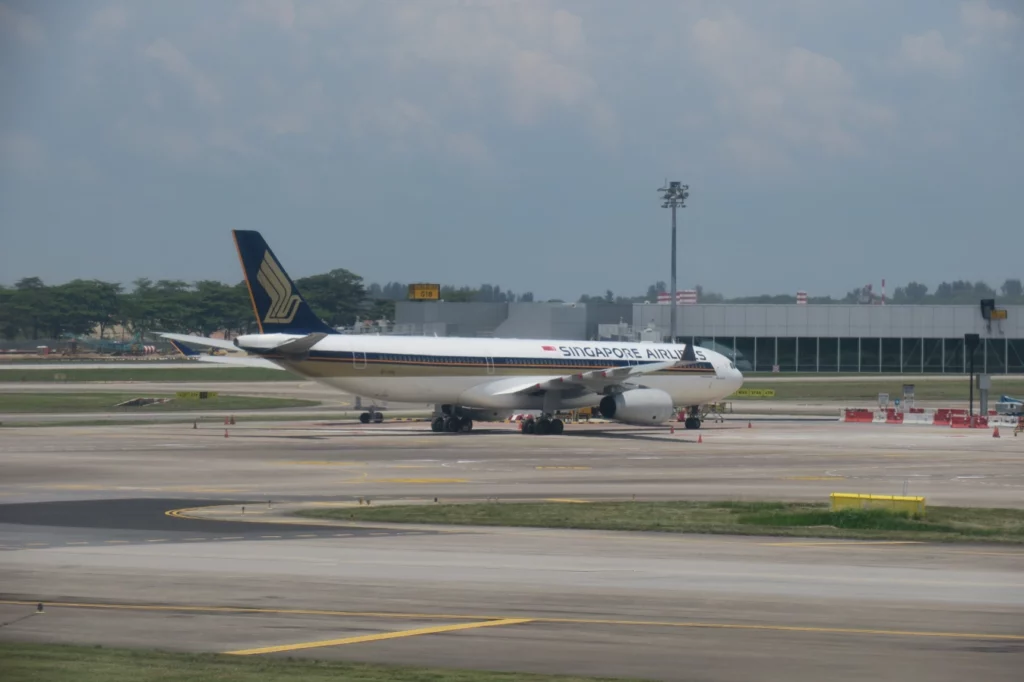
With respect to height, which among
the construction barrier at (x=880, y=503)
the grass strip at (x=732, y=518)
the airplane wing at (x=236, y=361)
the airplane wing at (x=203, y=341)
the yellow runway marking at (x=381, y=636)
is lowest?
the yellow runway marking at (x=381, y=636)

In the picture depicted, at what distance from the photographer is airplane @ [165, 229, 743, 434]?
52000 mm

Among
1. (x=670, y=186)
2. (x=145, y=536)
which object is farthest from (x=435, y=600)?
(x=670, y=186)

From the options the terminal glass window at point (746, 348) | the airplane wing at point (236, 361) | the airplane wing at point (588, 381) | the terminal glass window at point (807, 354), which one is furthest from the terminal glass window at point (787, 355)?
the airplane wing at point (236, 361)

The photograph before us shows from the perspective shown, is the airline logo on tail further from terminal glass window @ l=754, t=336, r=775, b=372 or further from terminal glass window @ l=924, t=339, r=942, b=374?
terminal glass window @ l=924, t=339, r=942, b=374

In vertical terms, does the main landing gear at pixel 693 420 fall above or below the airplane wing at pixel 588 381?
below

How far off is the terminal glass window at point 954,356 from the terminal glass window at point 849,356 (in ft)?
26.3

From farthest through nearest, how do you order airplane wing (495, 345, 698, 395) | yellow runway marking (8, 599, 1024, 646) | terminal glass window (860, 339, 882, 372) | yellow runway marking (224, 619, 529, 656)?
terminal glass window (860, 339, 882, 372)
airplane wing (495, 345, 698, 395)
yellow runway marking (8, 599, 1024, 646)
yellow runway marking (224, 619, 529, 656)

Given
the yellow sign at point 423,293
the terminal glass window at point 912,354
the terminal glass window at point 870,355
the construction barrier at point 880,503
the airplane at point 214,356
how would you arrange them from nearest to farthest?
1. the construction barrier at point 880,503
2. the airplane at point 214,356
3. the terminal glass window at point 912,354
4. the terminal glass window at point 870,355
5. the yellow sign at point 423,293

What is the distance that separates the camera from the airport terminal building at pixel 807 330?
394 feet

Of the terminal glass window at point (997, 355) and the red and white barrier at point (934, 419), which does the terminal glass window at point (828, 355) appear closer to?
the terminal glass window at point (997, 355)

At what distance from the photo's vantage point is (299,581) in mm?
18531

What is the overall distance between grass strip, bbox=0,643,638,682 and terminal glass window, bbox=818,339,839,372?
4453 inches

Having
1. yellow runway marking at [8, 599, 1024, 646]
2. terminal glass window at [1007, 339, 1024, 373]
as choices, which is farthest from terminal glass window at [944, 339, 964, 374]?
yellow runway marking at [8, 599, 1024, 646]

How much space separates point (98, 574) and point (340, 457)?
24.5 metres
